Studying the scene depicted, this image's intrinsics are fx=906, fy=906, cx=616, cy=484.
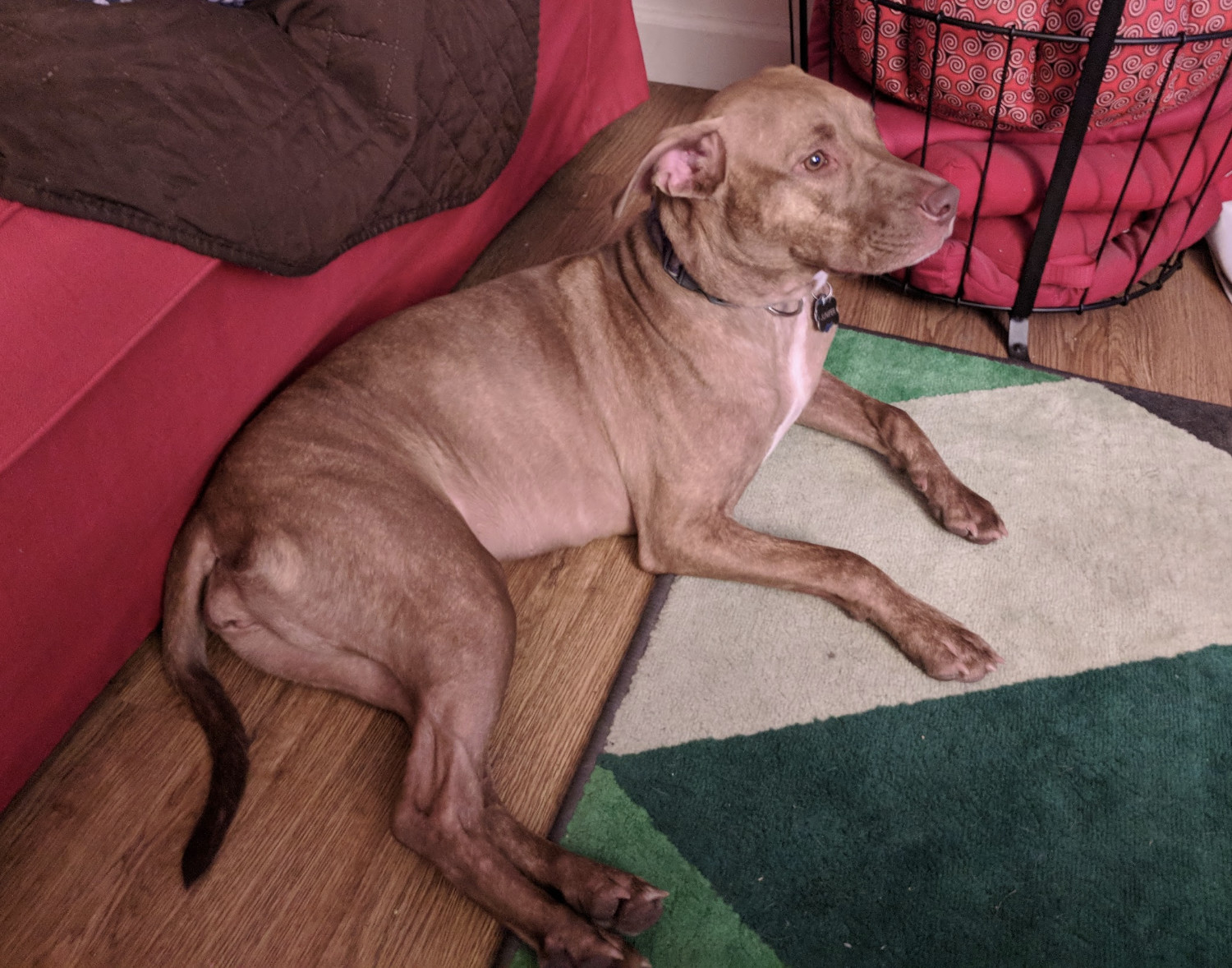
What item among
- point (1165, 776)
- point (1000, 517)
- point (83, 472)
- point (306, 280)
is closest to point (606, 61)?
point (306, 280)

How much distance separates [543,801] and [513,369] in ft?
2.86

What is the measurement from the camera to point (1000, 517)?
2.09 m

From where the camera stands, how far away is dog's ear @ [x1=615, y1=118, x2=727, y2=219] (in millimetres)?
1648

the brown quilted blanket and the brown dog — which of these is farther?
the brown dog

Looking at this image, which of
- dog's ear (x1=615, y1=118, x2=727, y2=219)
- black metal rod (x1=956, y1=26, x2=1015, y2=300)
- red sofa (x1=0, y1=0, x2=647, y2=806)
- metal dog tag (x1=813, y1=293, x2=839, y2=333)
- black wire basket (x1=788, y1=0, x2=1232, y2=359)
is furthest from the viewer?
black metal rod (x1=956, y1=26, x2=1015, y2=300)

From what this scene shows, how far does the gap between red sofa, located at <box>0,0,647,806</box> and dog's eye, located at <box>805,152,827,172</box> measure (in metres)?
1.04

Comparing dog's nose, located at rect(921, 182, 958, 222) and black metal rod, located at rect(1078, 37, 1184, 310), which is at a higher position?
dog's nose, located at rect(921, 182, 958, 222)

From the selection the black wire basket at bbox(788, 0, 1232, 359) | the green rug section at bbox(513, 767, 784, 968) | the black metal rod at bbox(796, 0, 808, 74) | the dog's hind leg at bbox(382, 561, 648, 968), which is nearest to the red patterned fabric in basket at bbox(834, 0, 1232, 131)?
the black wire basket at bbox(788, 0, 1232, 359)

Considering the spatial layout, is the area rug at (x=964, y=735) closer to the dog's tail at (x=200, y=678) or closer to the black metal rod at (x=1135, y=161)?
the black metal rod at (x=1135, y=161)

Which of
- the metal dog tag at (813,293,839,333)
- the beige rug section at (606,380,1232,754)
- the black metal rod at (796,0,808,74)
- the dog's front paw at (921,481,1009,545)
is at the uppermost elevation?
the black metal rod at (796,0,808,74)

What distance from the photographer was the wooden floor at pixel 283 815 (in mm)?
1607

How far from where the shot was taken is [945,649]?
1.81 metres

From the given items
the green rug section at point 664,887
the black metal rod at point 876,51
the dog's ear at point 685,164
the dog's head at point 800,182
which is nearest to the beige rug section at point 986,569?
the green rug section at point 664,887

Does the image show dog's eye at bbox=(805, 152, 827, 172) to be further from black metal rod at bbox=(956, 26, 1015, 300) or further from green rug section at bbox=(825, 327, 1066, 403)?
green rug section at bbox=(825, 327, 1066, 403)
